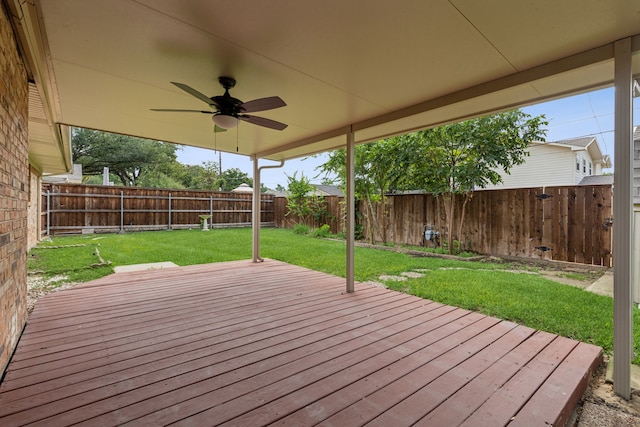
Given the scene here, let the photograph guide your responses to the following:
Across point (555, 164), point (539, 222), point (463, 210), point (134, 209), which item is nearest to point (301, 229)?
point (463, 210)

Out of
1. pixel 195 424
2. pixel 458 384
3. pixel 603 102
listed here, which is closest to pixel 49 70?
pixel 195 424

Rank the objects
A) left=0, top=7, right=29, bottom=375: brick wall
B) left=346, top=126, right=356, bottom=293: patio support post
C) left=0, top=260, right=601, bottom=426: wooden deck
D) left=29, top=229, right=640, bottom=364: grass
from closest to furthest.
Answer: left=0, top=260, right=601, bottom=426: wooden deck < left=0, top=7, right=29, bottom=375: brick wall < left=29, top=229, right=640, bottom=364: grass < left=346, top=126, right=356, bottom=293: patio support post

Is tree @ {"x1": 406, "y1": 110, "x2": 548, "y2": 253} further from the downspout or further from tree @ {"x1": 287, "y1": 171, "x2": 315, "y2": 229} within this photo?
tree @ {"x1": 287, "y1": 171, "x2": 315, "y2": 229}

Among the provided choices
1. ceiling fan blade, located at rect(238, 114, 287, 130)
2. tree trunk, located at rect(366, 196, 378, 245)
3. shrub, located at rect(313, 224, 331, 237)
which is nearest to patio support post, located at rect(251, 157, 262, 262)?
ceiling fan blade, located at rect(238, 114, 287, 130)

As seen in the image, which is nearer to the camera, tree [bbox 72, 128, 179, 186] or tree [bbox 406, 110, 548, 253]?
tree [bbox 406, 110, 548, 253]

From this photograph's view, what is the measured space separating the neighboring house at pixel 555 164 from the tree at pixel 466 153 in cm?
408

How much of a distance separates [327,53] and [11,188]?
2451 millimetres

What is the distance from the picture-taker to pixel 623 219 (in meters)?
1.83

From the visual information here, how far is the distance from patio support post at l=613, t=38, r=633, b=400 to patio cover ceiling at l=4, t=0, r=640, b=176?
7.3 inches

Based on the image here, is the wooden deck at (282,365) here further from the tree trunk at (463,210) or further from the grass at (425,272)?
the tree trunk at (463,210)

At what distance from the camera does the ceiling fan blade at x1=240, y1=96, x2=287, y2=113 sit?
2.40m

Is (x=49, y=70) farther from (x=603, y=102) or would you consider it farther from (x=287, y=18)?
(x=603, y=102)

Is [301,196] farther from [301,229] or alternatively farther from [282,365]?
[282,365]

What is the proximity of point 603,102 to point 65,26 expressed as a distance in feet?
48.6
